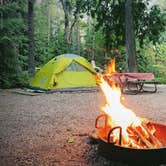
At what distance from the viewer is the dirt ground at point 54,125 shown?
4902mm

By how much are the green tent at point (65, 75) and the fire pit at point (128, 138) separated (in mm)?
8630

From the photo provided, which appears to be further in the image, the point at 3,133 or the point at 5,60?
the point at 5,60

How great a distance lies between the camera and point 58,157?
195 inches

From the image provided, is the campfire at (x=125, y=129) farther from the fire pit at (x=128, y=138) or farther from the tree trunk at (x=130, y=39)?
the tree trunk at (x=130, y=39)

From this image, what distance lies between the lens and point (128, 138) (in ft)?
14.2

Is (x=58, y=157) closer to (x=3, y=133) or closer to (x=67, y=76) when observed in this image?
(x=3, y=133)

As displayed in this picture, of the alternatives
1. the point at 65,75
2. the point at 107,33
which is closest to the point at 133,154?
the point at 65,75

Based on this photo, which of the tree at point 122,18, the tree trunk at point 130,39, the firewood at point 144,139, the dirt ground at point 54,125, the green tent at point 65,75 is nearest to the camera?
the firewood at point 144,139

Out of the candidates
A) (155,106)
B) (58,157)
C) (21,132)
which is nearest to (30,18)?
(155,106)

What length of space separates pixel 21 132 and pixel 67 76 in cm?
743

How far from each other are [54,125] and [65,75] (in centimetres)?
674

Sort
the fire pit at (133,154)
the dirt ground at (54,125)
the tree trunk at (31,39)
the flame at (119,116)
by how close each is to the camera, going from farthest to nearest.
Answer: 1. the tree trunk at (31,39)
2. the dirt ground at (54,125)
3. the flame at (119,116)
4. the fire pit at (133,154)

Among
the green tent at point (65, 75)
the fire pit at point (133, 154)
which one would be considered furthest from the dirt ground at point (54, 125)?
the green tent at point (65, 75)

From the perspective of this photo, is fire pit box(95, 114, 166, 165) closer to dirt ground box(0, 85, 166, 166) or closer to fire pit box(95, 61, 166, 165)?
fire pit box(95, 61, 166, 165)
